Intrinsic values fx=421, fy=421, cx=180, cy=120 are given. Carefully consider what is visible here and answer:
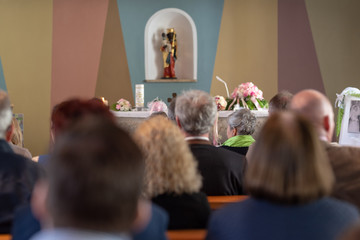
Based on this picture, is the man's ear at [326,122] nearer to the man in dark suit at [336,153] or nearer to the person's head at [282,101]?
the man in dark suit at [336,153]

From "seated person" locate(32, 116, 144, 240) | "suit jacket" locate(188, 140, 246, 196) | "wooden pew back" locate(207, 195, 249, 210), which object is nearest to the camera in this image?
"seated person" locate(32, 116, 144, 240)

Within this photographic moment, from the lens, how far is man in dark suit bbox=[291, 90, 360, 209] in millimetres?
1678

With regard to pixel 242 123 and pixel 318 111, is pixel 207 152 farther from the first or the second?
pixel 242 123

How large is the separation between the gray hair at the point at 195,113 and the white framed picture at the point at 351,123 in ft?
4.43

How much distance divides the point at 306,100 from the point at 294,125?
29.0 inches

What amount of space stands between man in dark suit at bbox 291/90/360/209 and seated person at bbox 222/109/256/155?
4.46 feet

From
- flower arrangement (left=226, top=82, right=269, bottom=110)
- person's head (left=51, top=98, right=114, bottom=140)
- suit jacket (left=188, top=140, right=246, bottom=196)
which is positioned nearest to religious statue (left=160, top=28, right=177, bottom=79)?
flower arrangement (left=226, top=82, right=269, bottom=110)

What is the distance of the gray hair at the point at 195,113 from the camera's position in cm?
214

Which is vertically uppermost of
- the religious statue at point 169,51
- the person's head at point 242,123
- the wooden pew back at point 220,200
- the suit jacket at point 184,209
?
the religious statue at point 169,51

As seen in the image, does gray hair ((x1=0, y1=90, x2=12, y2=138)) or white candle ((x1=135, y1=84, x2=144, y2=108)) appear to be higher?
white candle ((x1=135, y1=84, x2=144, y2=108))

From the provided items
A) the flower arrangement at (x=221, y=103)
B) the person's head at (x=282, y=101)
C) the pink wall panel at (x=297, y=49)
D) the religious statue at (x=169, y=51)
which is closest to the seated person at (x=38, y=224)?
the person's head at (x=282, y=101)

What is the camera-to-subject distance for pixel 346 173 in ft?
5.56

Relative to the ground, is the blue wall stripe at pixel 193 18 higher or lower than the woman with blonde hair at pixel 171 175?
higher

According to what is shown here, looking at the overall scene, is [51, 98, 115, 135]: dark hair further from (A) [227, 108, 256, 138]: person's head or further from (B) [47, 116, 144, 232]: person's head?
(A) [227, 108, 256, 138]: person's head
